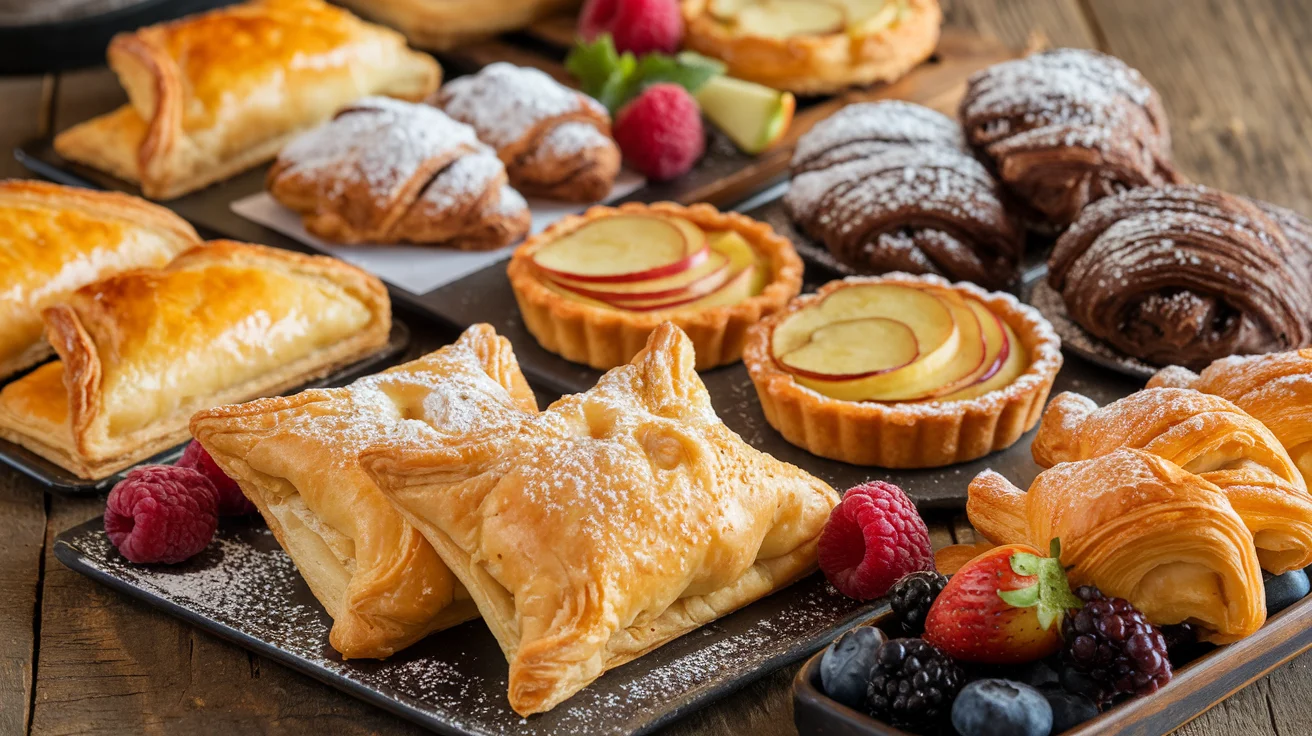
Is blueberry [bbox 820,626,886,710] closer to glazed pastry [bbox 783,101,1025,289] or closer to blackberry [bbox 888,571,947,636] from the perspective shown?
blackberry [bbox 888,571,947,636]

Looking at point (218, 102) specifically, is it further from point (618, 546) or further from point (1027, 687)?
point (1027, 687)

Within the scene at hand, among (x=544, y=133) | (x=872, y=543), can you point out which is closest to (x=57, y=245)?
(x=544, y=133)

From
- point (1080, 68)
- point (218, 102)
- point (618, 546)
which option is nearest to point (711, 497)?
point (618, 546)

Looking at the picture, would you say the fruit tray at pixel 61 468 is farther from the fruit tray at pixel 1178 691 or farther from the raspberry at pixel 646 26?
the raspberry at pixel 646 26

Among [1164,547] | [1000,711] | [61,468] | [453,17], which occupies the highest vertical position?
[1164,547]

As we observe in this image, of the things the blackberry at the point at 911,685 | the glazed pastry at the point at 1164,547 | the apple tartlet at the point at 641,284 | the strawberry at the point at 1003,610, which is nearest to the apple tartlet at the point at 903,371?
the apple tartlet at the point at 641,284

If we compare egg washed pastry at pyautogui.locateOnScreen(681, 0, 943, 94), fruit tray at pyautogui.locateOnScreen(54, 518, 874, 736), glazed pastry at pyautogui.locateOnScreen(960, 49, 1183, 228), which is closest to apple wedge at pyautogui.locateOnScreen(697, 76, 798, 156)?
egg washed pastry at pyautogui.locateOnScreen(681, 0, 943, 94)

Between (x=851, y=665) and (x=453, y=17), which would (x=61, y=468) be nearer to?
(x=851, y=665)
